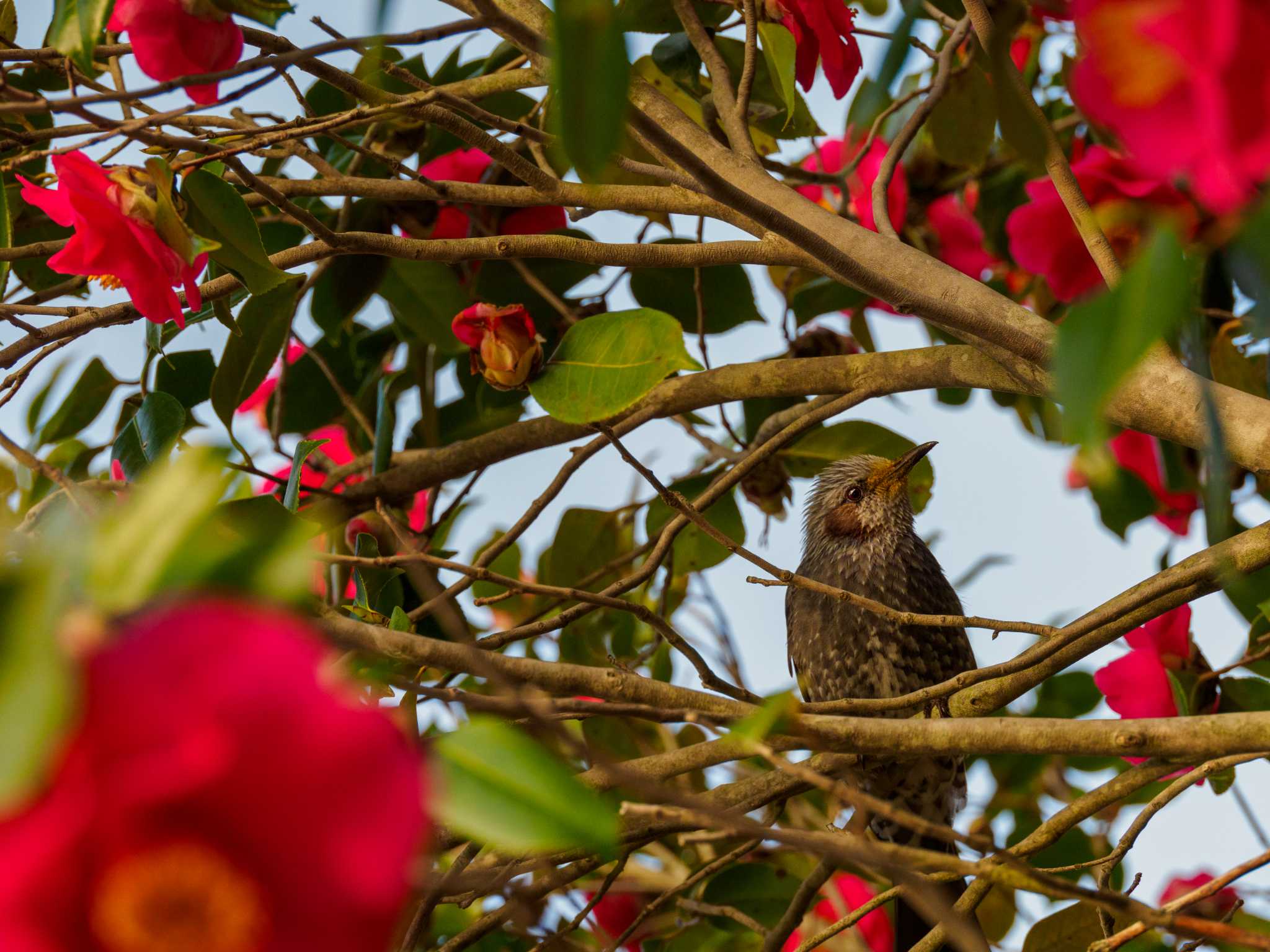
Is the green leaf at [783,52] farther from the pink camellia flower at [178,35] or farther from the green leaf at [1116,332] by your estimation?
the green leaf at [1116,332]

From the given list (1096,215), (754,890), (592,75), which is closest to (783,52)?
(1096,215)

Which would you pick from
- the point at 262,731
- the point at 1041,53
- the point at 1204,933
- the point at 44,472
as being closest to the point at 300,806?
the point at 262,731

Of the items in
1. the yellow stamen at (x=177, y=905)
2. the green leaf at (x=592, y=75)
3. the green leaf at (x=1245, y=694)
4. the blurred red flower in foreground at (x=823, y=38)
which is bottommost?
the yellow stamen at (x=177, y=905)

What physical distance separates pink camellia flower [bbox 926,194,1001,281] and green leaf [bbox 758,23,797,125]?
3.74 ft

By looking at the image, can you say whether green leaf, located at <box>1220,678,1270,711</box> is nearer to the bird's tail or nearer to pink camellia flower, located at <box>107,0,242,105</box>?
the bird's tail

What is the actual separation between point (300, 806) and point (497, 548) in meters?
1.27

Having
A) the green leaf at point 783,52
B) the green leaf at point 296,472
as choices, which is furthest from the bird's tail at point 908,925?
the green leaf at point 783,52

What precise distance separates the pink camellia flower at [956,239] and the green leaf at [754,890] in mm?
1441

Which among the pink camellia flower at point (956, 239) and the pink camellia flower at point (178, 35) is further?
the pink camellia flower at point (956, 239)

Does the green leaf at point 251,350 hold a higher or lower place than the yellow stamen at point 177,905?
higher

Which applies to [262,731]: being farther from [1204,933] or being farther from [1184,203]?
[1184,203]

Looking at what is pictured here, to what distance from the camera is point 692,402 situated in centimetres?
192

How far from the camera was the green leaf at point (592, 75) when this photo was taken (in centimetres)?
61

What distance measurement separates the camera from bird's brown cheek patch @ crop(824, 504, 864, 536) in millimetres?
3010
